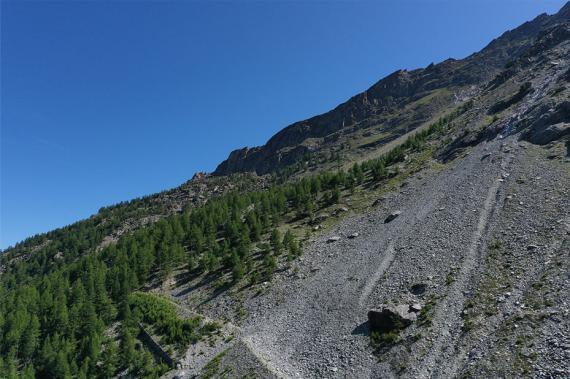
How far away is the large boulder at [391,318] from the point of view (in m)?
34.5

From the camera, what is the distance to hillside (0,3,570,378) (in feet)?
100

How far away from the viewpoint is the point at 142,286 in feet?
248

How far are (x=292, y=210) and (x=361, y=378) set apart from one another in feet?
231

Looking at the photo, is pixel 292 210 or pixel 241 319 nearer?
pixel 241 319

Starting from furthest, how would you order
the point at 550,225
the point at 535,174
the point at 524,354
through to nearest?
the point at 535,174, the point at 550,225, the point at 524,354

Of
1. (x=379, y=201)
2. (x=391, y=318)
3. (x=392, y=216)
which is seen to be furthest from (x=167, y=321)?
(x=379, y=201)

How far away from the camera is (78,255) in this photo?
518 feet

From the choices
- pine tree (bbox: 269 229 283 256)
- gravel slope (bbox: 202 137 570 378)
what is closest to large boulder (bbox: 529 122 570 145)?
gravel slope (bbox: 202 137 570 378)

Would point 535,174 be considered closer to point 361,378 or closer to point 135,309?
point 361,378

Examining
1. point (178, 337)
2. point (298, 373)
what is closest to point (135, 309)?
point (178, 337)

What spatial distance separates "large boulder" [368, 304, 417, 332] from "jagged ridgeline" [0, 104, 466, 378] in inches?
892

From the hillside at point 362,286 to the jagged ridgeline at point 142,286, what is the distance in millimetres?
392

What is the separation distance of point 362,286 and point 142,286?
164 feet

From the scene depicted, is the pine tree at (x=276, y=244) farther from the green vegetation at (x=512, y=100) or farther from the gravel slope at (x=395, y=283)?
the green vegetation at (x=512, y=100)
